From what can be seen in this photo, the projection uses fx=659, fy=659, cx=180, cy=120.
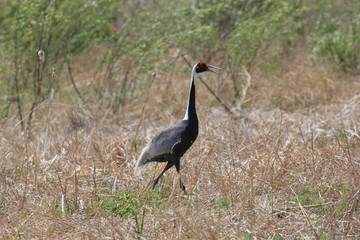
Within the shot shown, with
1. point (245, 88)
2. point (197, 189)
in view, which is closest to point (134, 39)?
point (245, 88)

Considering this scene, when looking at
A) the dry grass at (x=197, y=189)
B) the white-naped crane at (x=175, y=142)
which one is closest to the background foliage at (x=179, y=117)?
the dry grass at (x=197, y=189)

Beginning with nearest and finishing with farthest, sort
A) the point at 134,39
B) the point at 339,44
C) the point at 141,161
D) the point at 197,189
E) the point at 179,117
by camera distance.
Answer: the point at 197,189 < the point at 141,161 < the point at 179,117 < the point at 134,39 < the point at 339,44

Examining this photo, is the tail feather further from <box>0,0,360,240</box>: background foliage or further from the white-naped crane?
<box>0,0,360,240</box>: background foliage

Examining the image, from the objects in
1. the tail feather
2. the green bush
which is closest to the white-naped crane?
the tail feather

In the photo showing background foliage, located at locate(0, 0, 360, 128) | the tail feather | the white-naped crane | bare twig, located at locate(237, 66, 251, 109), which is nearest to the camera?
the white-naped crane

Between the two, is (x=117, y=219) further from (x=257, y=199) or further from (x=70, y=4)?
(x=70, y=4)

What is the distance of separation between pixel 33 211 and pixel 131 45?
18.1ft

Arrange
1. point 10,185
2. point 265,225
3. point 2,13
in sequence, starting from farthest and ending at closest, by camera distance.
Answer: point 2,13
point 10,185
point 265,225

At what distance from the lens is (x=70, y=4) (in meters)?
9.77

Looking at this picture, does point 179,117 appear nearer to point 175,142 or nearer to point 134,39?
point 175,142

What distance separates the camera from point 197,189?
5805 mm

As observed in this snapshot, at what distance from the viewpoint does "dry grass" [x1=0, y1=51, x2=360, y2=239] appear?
4.72 metres

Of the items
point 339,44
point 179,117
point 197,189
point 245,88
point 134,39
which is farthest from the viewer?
point 339,44

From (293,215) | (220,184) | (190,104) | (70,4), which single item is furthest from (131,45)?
(293,215)
